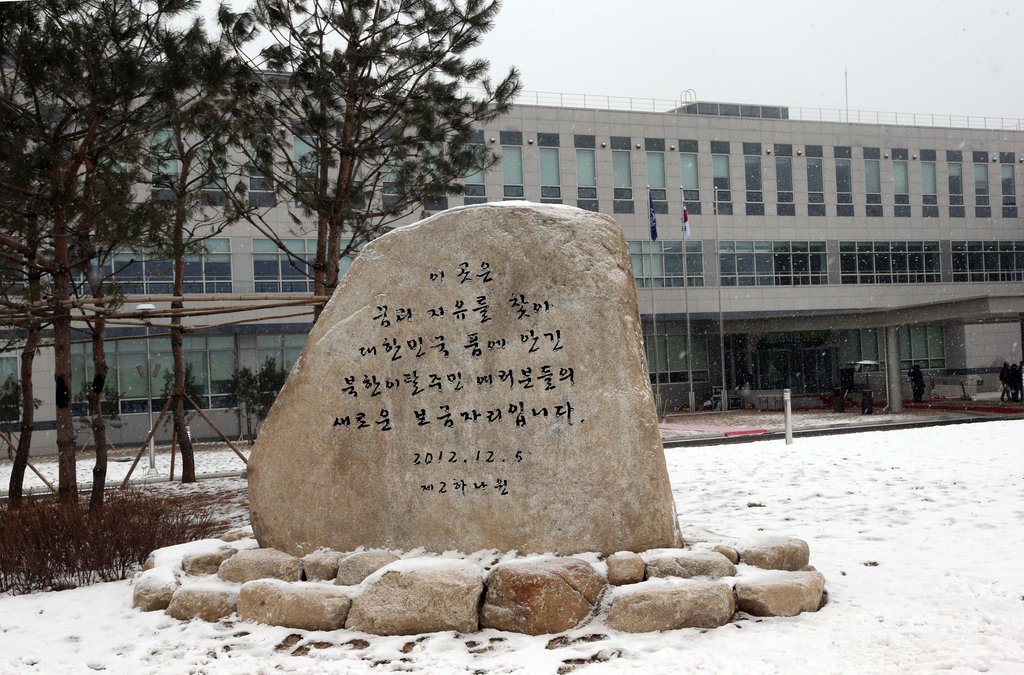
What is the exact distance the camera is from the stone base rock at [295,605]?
6.36 meters

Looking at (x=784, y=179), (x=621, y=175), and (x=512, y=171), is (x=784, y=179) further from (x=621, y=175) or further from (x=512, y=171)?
(x=512, y=171)

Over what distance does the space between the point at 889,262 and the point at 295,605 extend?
3954cm

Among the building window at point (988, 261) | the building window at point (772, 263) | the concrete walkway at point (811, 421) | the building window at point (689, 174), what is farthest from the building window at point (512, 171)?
the building window at point (988, 261)

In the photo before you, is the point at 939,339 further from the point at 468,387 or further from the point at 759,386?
the point at 468,387

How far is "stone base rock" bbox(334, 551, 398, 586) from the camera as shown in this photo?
6711mm

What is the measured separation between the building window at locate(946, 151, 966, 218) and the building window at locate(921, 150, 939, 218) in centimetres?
78

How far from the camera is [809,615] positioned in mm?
6094

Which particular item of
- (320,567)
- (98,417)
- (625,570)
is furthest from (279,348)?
(625,570)

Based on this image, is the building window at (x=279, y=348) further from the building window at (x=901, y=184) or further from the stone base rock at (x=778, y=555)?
the stone base rock at (x=778, y=555)

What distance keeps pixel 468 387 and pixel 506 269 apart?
38.3 inches

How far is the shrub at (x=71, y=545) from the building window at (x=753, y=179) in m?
34.1

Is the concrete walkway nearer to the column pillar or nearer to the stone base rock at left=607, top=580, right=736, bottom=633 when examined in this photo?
the column pillar

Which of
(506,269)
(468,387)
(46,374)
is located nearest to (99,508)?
(468,387)

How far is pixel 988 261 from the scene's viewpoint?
4244 cm
